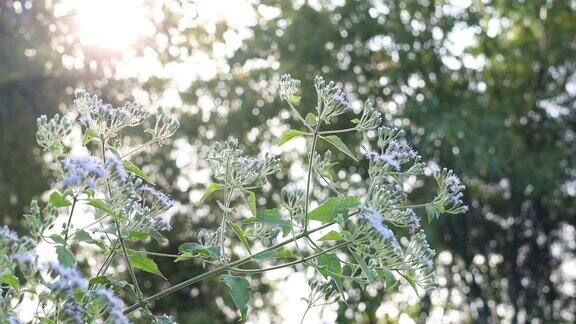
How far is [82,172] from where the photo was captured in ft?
8.05

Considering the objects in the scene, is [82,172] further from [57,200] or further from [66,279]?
[66,279]

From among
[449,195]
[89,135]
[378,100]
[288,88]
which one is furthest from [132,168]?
[378,100]

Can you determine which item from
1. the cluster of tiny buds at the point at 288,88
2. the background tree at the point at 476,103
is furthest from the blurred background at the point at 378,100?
the cluster of tiny buds at the point at 288,88

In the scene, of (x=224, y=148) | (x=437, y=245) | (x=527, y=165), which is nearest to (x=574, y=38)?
(x=527, y=165)

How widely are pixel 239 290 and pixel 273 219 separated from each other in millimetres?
200

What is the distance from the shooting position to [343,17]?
46.6 ft

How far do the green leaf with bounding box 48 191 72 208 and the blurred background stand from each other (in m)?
10.7

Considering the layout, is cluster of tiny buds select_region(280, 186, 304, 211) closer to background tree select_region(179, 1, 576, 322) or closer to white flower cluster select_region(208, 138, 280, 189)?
white flower cluster select_region(208, 138, 280, 189)

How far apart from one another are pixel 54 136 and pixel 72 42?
12.4 meters

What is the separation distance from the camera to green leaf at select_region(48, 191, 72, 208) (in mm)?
2527

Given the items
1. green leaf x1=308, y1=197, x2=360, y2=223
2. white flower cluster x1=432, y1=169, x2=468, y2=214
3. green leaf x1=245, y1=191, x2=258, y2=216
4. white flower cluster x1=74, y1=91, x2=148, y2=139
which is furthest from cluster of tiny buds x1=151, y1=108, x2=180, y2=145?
white flower cluster x1=432, y1=169, x2=468, y2=214

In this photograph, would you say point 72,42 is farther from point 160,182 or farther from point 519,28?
point 519,28

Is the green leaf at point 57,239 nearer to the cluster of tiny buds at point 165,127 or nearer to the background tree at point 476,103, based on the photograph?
the cluster of tiny buds at point 165,127

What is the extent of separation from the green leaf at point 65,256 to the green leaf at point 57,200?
10cm
